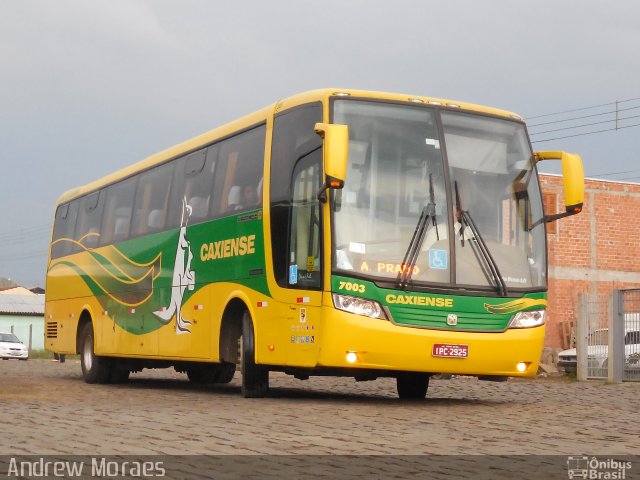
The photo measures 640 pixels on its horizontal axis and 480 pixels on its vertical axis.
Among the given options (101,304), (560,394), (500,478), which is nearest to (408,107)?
(560,394)

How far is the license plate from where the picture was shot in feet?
46.2

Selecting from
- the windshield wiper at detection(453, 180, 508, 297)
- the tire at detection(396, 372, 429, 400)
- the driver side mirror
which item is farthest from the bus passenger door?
the tire at detection(396, 372, 429, 400)

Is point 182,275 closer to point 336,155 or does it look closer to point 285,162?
point 285,162

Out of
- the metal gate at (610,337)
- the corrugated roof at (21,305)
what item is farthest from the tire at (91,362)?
the corrugated roof at (21,305)

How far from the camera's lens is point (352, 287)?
549 inches

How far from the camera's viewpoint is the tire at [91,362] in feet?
76.5

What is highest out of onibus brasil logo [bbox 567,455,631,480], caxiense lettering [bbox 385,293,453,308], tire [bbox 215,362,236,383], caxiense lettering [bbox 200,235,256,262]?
caxiense lettering [bbox 200,235,256,262]

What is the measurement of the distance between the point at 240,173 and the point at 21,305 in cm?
8445

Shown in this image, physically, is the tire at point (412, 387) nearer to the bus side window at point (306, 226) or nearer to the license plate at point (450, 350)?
the license plate at point (450, 350)

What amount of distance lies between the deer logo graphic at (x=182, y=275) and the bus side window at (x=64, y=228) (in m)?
6.91

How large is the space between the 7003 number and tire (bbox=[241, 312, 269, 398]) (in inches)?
87.5

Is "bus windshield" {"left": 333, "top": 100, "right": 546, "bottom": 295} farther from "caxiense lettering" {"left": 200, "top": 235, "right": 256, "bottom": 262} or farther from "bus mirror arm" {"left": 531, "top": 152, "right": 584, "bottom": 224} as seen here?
"caxiense lettering" {"left": 200, "top": 235, "right": 256, "bottom": 262}

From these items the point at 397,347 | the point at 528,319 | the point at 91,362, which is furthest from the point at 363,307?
the point at 91,362

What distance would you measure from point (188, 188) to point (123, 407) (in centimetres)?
542
